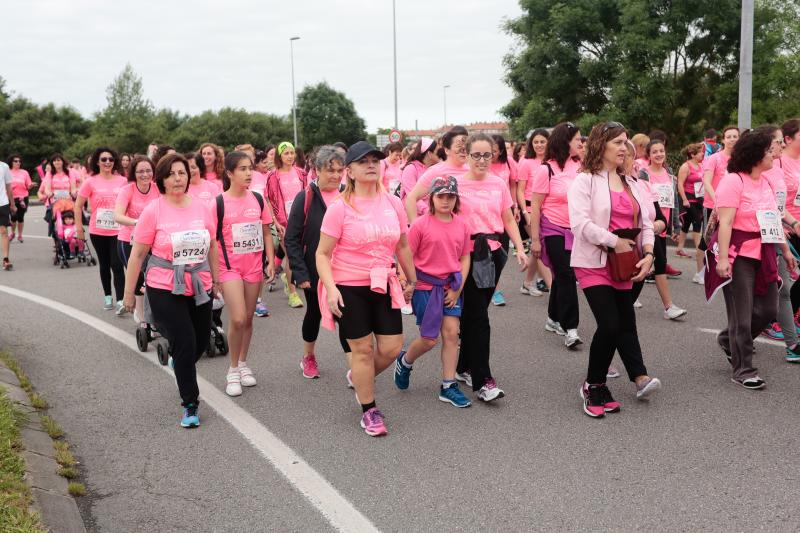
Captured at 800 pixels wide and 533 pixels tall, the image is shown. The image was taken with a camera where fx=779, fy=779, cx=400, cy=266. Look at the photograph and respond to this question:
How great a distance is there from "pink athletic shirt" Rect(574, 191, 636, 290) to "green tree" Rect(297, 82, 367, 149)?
278ft

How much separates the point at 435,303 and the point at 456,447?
113 centimetres

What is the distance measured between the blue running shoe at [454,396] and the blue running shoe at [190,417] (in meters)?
1.75

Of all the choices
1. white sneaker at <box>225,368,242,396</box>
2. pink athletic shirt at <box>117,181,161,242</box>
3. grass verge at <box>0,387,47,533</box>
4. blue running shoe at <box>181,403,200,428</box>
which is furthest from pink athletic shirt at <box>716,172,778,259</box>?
pink athletic shirt at <box>117,181,161,242</box>

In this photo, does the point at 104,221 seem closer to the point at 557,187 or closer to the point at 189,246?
the point at 189,246

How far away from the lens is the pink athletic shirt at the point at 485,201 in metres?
5.99

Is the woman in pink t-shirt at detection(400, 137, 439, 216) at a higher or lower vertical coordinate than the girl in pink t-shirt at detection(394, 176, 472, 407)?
higher

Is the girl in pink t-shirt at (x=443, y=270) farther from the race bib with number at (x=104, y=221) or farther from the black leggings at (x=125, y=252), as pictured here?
the race bib with number at (x=104, y=221)

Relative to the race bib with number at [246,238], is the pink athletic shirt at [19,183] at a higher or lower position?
higher

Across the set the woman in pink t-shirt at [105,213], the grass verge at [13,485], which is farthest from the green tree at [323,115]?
the grass verge at [13,485]

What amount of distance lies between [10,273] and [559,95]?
20660 mm

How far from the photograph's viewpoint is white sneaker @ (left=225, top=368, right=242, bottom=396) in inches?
238

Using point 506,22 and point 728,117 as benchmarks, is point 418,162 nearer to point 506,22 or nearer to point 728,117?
point 728,117

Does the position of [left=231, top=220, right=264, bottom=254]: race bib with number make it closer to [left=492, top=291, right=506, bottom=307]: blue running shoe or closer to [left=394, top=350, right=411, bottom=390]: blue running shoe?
[left=394, top=350, right=411, bottom=390]: blue running shoe

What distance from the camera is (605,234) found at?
5.16 m
